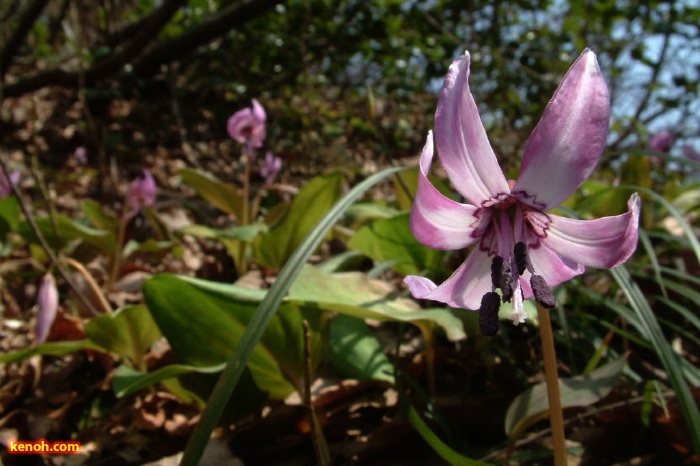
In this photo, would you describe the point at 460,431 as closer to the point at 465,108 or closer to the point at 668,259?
the point at 465,108

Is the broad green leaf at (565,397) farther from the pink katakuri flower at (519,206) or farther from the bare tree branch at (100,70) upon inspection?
the bare tree branch at (100,70)

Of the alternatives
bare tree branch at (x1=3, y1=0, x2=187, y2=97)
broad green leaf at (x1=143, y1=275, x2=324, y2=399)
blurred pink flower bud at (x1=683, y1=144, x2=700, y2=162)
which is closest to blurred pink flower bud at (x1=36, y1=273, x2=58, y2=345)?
broad green leaf at (x1=143, y1=275, x2=324, y2=399)

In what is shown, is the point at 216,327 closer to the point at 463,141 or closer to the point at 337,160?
the point at 463,141

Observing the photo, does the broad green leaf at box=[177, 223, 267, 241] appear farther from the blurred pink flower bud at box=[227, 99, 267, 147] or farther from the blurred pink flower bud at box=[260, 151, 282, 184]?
the blurred pink flower bud at box=[260, 151, 282, 184]

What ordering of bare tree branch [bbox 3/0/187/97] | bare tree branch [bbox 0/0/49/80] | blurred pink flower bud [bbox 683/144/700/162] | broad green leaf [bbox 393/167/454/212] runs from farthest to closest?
bare tree branch [bbox 3/0/187/97] < bare tree branch [bbox 0/0/49/80] < blurred pink flower bud [bbox 683/144/700/162] < broad green leaf [bbox 393/167/454/212]

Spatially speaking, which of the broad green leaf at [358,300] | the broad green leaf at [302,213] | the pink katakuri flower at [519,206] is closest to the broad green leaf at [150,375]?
the broad green leaf at [358,300]

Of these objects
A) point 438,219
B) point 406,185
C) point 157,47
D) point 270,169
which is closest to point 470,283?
point 438,219
